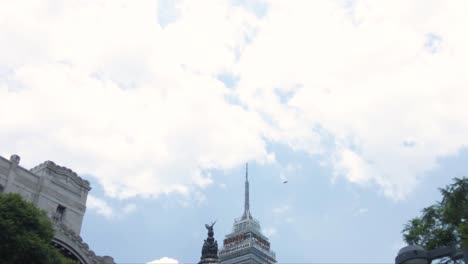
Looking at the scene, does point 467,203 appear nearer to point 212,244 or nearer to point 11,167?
point 212,244

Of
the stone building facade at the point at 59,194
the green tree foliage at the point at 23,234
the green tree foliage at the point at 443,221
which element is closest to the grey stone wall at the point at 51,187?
the stone building facade at the point at 59,194

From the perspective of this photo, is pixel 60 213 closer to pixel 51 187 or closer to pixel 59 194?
pixel 59 194

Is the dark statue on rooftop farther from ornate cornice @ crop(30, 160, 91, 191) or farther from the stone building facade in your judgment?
ornate cornice @ crop(30, 160, 91, 191)

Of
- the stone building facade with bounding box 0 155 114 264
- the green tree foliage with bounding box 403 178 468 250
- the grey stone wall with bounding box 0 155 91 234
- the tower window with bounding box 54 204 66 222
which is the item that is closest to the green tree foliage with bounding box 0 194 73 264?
the stone building facade with bounding box 0 155 114 264

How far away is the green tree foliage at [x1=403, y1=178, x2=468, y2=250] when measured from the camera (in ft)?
93.9

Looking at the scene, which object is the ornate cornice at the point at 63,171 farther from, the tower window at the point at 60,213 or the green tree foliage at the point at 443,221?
the green tree foliage at the point at 443,221

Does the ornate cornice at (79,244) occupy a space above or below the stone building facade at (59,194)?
below

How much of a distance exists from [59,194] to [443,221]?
41041 mm

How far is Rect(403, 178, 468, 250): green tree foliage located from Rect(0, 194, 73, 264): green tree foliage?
25098mm

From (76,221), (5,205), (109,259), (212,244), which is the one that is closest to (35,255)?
(5,205)

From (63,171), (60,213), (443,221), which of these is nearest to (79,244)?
(60,213)

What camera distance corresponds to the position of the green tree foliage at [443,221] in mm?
28625

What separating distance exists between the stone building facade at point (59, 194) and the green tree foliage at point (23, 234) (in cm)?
968

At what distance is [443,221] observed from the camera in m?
33.0
